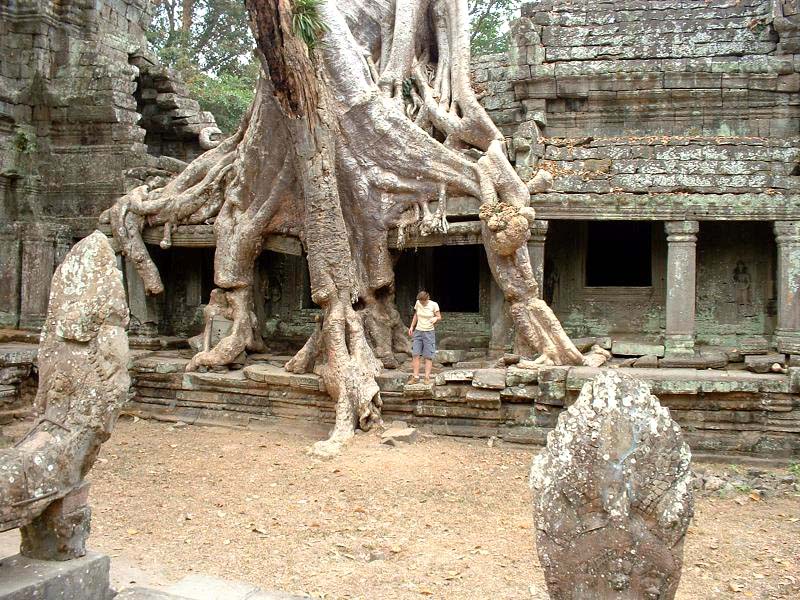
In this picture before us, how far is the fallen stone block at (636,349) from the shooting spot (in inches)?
372

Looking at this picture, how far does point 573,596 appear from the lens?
2.62 meters

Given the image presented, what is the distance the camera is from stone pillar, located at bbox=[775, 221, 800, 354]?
28.4 feet

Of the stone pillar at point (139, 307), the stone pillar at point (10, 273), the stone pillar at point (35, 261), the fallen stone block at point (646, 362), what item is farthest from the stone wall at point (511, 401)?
the stone pillar at point (10, 273)

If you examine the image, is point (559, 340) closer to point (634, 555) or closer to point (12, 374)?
point (634, 555)

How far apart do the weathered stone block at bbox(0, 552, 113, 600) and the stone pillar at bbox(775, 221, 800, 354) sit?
25.3ft

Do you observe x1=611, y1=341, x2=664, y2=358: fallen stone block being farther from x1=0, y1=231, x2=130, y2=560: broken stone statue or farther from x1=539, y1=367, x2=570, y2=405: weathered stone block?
x1=0, y1=231, x2=130, y2=560: broken stone statue

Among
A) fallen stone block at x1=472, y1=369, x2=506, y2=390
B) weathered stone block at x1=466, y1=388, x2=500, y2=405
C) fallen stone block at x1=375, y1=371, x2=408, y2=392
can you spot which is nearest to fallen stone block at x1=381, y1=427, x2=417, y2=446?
fallen stone block at x1=375, y1=371, x2=408, y2=392

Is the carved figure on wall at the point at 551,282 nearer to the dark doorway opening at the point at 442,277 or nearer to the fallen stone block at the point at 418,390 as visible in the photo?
the dark doorway opening at the point at 442,277

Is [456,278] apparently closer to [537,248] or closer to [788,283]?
[537,248]

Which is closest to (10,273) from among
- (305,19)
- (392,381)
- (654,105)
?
(392,381)

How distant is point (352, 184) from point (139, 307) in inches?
158

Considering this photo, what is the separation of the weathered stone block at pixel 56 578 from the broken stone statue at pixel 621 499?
7.81 ft

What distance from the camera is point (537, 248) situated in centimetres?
899

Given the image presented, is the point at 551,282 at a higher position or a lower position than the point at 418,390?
higher
